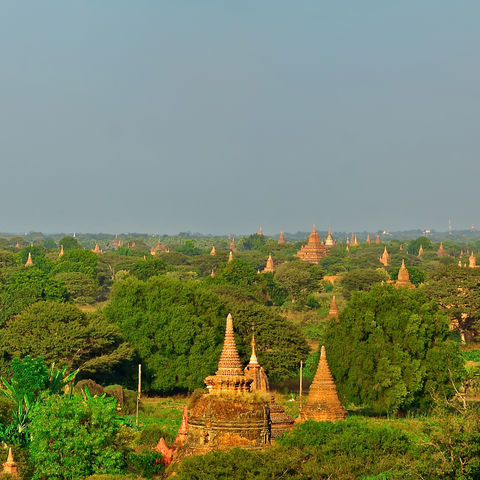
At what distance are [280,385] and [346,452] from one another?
95.7 feet

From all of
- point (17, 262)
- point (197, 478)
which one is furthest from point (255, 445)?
point (17, 262)

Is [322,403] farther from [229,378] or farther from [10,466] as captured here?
[10,466]

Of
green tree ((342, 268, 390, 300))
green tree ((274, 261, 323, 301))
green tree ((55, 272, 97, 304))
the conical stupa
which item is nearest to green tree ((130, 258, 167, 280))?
green tree ((55, 272, 97, 304))

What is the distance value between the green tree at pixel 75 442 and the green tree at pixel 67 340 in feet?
73.7

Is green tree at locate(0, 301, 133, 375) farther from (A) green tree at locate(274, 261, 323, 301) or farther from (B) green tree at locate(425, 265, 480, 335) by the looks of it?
(A) green tree at locate(274, 261, 323, 301)

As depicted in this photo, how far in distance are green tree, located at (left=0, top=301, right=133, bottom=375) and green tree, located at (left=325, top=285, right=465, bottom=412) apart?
1059 cm

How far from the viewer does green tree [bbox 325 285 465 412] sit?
54.5 meters

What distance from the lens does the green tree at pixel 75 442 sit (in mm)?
34688

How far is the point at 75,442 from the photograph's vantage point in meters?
34.8

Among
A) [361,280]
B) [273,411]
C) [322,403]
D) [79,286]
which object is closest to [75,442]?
[273,411]

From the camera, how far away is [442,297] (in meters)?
88.2

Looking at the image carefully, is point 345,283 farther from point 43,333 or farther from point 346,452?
point 346,452

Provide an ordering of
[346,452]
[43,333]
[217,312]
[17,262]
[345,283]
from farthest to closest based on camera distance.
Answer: [17,262] → [345,283] → [217,312] → [43,333] → [346,452]

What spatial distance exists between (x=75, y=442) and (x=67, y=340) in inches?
992
